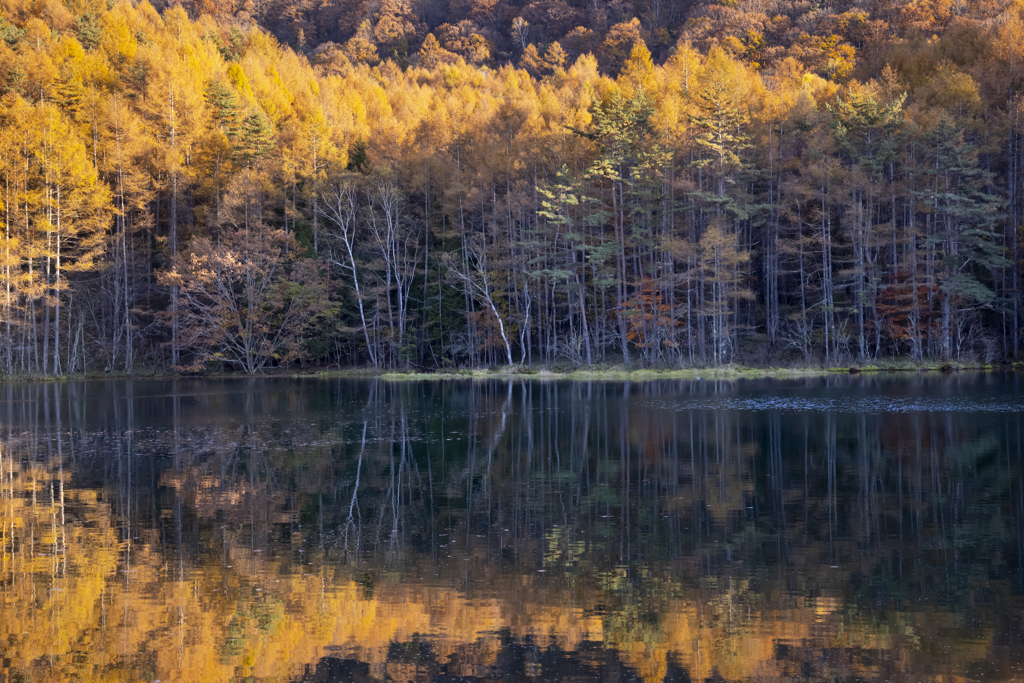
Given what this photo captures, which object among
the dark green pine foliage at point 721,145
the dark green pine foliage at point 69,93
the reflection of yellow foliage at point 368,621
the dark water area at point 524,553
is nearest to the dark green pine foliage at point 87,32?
the dark green pine foliage at point 69,93

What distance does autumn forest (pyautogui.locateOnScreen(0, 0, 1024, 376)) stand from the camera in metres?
39.8

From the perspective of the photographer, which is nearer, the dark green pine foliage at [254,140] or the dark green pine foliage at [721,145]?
the dark green pine foliage at [721,145]

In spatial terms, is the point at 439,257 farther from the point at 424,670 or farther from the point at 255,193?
the point at 424,670

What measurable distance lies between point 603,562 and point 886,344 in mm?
36522

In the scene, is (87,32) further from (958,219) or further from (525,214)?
(958,219)

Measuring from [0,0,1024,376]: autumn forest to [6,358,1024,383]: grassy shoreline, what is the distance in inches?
42.6

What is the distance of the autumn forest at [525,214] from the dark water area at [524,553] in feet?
71.6

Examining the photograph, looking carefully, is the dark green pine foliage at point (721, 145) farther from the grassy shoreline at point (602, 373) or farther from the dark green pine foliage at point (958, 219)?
the dark green pine foliage at point (958, 219)

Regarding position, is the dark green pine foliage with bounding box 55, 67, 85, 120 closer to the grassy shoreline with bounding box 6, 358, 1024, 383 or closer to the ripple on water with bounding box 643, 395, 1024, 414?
the grassy shoreline with bounding box 6, 358, 1024, 383

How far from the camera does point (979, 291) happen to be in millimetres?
37594

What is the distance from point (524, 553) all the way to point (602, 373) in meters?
29.5

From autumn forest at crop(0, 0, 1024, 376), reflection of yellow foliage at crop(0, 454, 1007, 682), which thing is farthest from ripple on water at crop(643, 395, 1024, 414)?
reflection of yellow foliage at crop(0, 454, 1007, 682)

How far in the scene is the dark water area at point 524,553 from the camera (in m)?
6.48

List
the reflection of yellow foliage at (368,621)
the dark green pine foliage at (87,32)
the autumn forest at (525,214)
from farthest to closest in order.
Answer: the dark green pine foliage at (87,32)
the autumn forest at (525,214)
the reflection of yellow foliage at (368,621)
